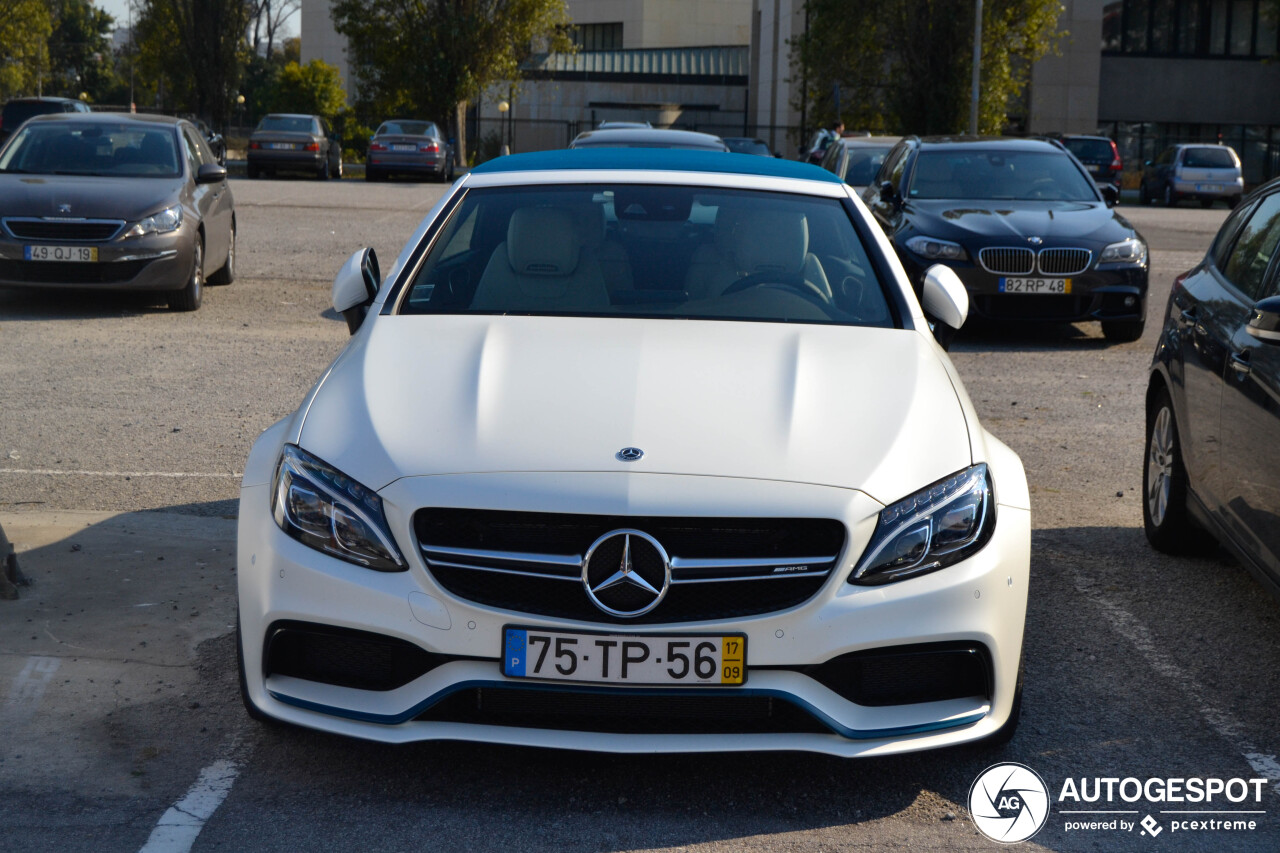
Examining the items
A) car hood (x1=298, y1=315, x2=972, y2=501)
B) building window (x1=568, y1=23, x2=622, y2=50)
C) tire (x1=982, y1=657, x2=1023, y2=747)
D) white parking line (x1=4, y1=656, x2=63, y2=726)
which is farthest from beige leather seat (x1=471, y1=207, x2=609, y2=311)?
building window (x1=568, y1=23, x2=622, y2=50)

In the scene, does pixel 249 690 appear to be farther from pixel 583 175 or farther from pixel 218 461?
pixel 218 461

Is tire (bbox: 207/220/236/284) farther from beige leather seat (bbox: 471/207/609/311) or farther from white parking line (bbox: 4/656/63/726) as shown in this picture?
white parking line (bbox: 4/656/63/726)

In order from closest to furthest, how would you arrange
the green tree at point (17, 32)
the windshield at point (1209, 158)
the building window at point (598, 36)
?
the windshield at point (1209, 158)
the green tree at point (17, 32)
the building window at point (598, 36)

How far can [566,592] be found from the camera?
316 centimetres

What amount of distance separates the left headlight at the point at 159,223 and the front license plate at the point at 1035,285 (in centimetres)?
641

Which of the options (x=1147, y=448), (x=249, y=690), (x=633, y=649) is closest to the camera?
(x=633, y=649)

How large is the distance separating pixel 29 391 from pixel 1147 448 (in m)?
6.16

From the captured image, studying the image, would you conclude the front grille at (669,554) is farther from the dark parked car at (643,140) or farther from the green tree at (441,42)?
the green tree at (441,42)

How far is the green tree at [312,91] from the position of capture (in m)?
73.5

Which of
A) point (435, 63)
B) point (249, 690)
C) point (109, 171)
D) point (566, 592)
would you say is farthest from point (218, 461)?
point (435, 63)

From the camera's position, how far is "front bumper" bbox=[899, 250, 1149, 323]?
35.9ft

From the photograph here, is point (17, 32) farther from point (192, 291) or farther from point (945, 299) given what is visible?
point (945, 299)

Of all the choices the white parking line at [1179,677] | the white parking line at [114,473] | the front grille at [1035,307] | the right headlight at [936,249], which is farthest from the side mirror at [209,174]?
the white parking line at [1179,677]

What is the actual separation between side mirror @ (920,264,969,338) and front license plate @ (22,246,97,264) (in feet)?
26.8
